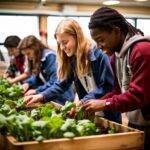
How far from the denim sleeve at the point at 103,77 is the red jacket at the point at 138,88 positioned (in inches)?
18.7

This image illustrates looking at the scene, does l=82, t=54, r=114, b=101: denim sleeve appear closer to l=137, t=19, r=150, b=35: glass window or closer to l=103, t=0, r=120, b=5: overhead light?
l=103, t=0, r=120, b=5: overhead light

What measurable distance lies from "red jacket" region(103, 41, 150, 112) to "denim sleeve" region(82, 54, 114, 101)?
1.56 feet

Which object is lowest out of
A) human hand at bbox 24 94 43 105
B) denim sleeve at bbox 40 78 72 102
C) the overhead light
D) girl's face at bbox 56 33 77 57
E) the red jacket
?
human hand at bbox 24 94 43 105

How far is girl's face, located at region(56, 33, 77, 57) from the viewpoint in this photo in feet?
8.14

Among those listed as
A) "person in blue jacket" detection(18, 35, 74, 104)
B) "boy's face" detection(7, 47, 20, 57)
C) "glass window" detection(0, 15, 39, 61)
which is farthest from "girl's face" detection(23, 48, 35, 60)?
"glass window" detection(0, 15, 39, 61)

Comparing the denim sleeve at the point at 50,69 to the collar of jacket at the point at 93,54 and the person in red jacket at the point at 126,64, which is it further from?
the person in red jacket at the point at 126,64

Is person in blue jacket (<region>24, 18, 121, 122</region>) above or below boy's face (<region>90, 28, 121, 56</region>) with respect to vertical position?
below

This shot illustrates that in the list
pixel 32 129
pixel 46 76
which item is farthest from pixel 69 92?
pixel 32 129

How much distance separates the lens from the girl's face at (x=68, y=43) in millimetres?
2480

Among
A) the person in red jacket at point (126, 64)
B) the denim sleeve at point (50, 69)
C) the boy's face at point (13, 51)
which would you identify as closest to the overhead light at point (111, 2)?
the boy's face at point (13, 51)

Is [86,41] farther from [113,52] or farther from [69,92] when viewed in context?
[69,92]

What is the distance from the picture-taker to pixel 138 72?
6.17 feet

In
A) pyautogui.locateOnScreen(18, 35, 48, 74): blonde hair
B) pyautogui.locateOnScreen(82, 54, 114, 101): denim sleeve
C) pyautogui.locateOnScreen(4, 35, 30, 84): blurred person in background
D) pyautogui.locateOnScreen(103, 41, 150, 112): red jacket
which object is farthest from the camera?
Result: pyautogui.locateOnScreen(4, 35, 30, 84): blurred person in background

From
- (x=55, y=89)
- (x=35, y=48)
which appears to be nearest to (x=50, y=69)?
(x=35, y=48)
